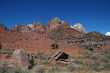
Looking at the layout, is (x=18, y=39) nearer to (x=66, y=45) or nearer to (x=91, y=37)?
(x=66, y=45)

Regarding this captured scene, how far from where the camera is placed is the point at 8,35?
32344mm

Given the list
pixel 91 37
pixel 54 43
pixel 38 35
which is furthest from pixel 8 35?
pixel 91 37

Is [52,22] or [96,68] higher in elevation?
[52,22]

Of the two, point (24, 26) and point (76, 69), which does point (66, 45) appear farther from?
point (24, 26)

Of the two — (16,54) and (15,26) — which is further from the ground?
(15,26)

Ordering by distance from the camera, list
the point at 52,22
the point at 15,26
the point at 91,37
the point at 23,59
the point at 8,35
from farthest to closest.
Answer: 1. the point at 52,22
2. the point at 15,26
3. the point at 91,37
4. the point at 8,35
5. the point at 23,59

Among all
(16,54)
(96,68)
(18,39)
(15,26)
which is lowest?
(96,68)

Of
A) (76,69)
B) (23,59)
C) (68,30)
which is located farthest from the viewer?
(68,30)

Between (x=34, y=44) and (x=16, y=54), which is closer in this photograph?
(x=16, y=54)

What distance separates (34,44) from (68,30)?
14107mm

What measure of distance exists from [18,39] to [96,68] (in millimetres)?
17943

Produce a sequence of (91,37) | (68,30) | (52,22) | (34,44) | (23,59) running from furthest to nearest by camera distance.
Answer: (52,22), (68,30), (91,37), (34,44), (23,59)

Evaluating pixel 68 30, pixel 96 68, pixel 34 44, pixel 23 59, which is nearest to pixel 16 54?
pixel 23 59

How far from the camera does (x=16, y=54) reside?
46.0ft
